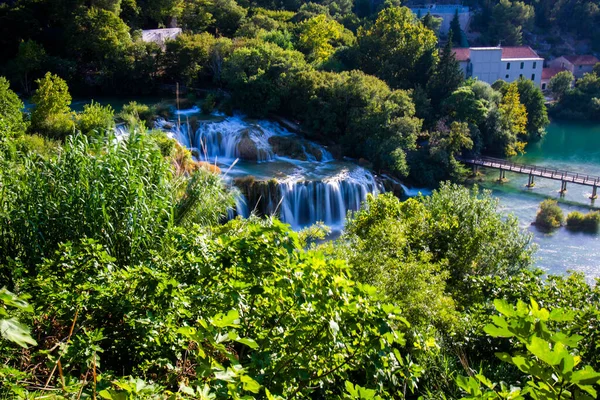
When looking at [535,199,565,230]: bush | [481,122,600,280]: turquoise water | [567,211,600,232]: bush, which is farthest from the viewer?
[567,211,600,232]: bush

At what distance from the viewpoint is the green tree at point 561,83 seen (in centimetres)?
4150

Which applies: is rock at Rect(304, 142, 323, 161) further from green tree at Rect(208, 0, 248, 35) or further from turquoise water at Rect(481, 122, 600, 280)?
green tree at Rect(208, 0, 248, 35)

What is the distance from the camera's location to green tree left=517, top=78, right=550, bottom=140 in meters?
33.5

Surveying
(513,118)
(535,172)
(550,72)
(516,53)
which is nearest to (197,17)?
(513,118)

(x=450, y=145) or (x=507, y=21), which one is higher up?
(x=507, y=21)

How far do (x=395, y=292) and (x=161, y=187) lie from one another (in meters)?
3.62

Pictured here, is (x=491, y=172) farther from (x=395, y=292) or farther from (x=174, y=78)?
(x=395, y=292)

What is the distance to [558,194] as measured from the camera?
23.7 m

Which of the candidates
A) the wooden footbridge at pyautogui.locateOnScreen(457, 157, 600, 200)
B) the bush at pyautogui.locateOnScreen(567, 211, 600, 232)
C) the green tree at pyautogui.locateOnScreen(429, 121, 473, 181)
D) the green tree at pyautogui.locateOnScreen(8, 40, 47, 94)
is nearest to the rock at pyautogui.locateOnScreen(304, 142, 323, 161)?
the green tree at pyautogui.locateOnScreen(429, 121, 473, 181)

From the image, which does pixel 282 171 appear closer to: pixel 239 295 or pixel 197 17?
pixel 239 295

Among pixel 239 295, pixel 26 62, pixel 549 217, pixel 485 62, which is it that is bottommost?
pixel 549 217

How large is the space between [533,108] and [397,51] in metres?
10.2

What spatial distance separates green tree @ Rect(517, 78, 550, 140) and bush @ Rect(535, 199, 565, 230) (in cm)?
1439

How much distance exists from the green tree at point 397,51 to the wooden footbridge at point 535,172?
681 centimetres
